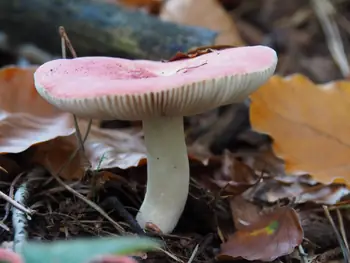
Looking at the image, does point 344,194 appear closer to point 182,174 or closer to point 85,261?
point 182,174

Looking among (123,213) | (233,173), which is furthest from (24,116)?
(233,173)

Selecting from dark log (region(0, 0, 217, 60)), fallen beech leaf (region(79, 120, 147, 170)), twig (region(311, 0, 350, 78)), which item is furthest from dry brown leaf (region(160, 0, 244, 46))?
fallen beech leaf (region(79, 120, 147, 170))

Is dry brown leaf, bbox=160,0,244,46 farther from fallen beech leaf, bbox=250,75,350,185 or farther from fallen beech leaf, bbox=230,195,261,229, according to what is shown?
fallen beech leaf, bbox=230,195,261,229

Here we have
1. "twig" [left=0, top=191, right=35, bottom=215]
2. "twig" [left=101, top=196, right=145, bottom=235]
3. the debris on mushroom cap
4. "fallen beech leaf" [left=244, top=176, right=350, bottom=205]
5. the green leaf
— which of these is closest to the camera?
the green leaf

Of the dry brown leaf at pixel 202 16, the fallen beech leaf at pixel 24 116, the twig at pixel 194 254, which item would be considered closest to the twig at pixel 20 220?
the fallen beech leaf at pixel 24 116

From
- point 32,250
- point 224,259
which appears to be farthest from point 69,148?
point 32,250

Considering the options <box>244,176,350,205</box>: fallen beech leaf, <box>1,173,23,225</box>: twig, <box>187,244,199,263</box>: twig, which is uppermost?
<box>1,173,23,225</box>: twig
